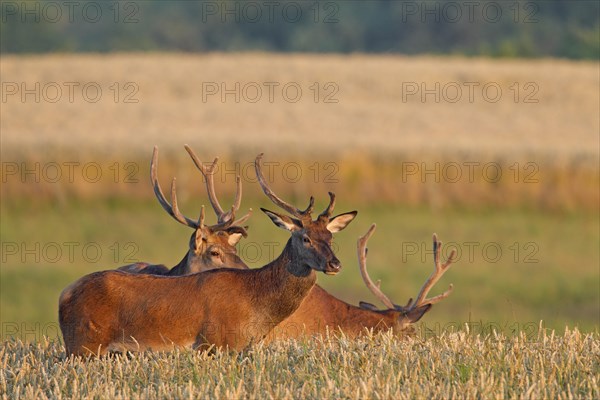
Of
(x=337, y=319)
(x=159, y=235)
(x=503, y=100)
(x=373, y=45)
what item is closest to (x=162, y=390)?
(x=337, y=319)

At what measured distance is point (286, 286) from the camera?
1097 cm

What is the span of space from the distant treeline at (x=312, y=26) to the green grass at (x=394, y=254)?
1711 inches

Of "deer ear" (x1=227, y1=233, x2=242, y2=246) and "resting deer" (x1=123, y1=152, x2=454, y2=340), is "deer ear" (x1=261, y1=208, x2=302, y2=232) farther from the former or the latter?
"deer ear" (x1=227, y1=233, x2=242, y2=246)

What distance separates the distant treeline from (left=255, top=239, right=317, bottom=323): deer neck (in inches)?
2458

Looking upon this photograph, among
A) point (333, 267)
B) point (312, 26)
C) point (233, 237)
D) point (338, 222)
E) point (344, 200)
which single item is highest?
point (312, 26)

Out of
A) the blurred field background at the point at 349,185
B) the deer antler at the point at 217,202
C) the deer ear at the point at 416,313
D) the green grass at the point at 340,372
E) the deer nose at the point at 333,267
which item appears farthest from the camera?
the blurred field background at the point at 349,185

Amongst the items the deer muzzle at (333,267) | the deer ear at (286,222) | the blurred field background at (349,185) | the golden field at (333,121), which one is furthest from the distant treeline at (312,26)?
the deer muzzle at (333,267)

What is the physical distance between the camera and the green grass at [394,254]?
984 inches

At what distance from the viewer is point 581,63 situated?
53469 mm

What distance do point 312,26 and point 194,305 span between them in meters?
76.3

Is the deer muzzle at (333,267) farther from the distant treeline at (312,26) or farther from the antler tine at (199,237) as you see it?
the distant treeline at (312,26)

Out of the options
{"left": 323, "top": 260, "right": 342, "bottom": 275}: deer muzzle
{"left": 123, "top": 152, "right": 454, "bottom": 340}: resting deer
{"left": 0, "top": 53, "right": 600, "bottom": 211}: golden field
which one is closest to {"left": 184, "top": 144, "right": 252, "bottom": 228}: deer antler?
{"left": 123, "top": 152, "right": 454, "bottom": 340}: resting deer

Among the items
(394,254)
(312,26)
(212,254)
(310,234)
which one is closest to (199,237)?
(212,254)

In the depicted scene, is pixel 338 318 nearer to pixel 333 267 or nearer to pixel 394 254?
pixel 333 267
